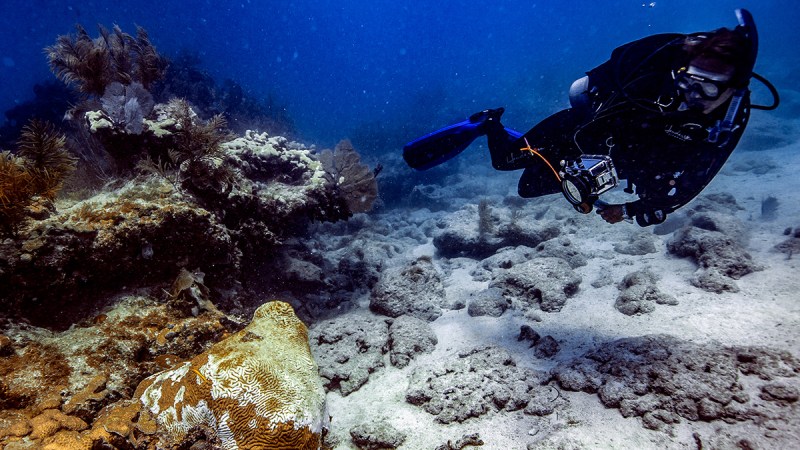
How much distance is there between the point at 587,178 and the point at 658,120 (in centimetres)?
98

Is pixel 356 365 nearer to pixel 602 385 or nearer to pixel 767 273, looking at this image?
pixel 602 385

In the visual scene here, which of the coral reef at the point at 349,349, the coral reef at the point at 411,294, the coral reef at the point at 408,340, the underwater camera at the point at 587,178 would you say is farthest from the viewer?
the coral reef at the point at 411,294

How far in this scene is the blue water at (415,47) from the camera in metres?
35.6

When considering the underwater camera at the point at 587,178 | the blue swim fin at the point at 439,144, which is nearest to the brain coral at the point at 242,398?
the underwater camera at the point at 587,178

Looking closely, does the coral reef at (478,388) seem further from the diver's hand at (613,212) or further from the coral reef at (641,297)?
the diver's hand at (613,212)

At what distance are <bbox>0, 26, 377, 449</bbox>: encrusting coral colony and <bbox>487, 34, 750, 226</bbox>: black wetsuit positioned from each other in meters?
4.15

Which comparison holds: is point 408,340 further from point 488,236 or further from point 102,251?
point 488,236

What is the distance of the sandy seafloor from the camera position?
8.69ft

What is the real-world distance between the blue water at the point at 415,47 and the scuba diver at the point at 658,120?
65.0 feet

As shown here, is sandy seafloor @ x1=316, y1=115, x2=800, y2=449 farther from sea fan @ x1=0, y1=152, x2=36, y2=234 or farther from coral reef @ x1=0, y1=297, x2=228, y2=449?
sea fan @ x1=0, y1=152, x2=36, y2=234

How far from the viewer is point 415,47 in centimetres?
10306

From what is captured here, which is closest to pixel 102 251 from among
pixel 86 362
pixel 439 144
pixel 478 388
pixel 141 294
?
pixel 141 294

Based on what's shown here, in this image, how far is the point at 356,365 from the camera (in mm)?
3982

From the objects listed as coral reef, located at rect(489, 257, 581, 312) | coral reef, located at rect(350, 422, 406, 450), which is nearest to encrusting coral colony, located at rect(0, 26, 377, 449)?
coral reef, located at rect(350, 422, 406, 450)
